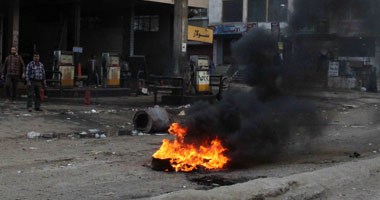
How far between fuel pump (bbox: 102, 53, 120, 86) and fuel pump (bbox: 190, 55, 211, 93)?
14.7 ft

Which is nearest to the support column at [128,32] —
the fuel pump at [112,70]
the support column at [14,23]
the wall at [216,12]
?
the support column at [14,23]

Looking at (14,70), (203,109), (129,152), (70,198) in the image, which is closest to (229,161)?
(203,109)

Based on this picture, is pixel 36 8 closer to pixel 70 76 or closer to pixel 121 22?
pixel 121 22

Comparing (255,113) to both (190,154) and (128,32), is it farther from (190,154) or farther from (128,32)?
(128,32)

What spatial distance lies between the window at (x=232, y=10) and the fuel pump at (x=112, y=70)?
23.8 meters

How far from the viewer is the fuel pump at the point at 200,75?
16.9m

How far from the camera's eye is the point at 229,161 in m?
6.95

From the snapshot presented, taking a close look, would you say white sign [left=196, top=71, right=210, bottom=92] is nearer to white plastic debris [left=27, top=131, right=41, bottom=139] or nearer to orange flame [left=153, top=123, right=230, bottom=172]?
white plastic debris [left=27, top=131, right=41, bottom=139]

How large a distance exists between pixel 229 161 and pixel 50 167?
254 centimetres

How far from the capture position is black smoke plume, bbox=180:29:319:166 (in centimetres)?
703

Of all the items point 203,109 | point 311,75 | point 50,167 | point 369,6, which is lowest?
point 50,167

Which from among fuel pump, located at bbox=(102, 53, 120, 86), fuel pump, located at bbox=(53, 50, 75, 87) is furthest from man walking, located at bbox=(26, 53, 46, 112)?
fuel pump, located at bbox=(102, 53, 120, 86)

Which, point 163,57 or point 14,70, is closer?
point 14,70

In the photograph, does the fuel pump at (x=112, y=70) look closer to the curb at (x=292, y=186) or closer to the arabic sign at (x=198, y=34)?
the arabic sign at (x=198, y=34)
